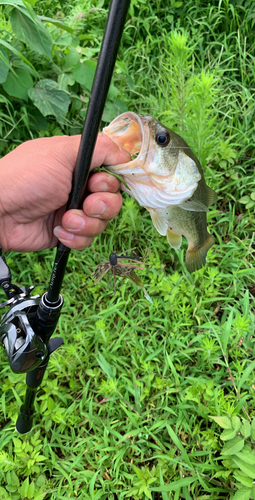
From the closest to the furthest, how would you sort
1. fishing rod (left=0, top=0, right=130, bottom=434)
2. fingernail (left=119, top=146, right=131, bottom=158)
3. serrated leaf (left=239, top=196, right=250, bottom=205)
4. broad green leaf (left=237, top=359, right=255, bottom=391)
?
fishing rod (left=0, top=0, right=130, bottom=434), fingernail (left=119, top=146, right=131, bottom=158), broad green leaf (left=237, top=359, right=255, bottom=391), serrated leaf (left=239, top=196, right=250, bottom=205)

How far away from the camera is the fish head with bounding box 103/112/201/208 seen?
102cm

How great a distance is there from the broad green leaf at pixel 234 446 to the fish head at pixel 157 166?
1169 millimetres

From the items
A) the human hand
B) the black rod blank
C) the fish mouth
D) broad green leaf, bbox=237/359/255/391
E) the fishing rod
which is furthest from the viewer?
broad green leaf, bbox=237/359/255/391

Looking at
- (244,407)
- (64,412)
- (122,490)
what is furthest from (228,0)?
(122,490)

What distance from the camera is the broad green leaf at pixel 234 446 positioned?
141 cm

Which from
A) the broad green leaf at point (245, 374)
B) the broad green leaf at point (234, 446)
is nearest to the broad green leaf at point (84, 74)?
the broad green leaf at point (245, 374)

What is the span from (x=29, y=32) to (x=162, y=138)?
1648 millimetres

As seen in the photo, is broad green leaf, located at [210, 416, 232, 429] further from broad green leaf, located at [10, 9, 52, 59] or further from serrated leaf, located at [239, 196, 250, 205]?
broad green leaf, located at [10, 9, 52, 59]

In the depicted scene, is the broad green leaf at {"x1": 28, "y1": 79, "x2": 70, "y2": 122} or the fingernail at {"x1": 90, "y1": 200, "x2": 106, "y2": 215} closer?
the fingernail at {"x1": 90, "y1": 200, "x2": 106, "y2": 215}

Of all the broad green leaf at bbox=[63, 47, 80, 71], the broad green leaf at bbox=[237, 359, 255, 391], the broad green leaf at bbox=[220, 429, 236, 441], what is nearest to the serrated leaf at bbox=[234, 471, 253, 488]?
the broad green leaf at bbox=[220, 429, 236, 441]

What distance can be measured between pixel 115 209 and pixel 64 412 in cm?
138

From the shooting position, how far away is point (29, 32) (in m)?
2.03

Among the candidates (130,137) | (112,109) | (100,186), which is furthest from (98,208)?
(112,109)

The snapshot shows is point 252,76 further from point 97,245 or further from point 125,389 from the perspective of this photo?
point 125,389
